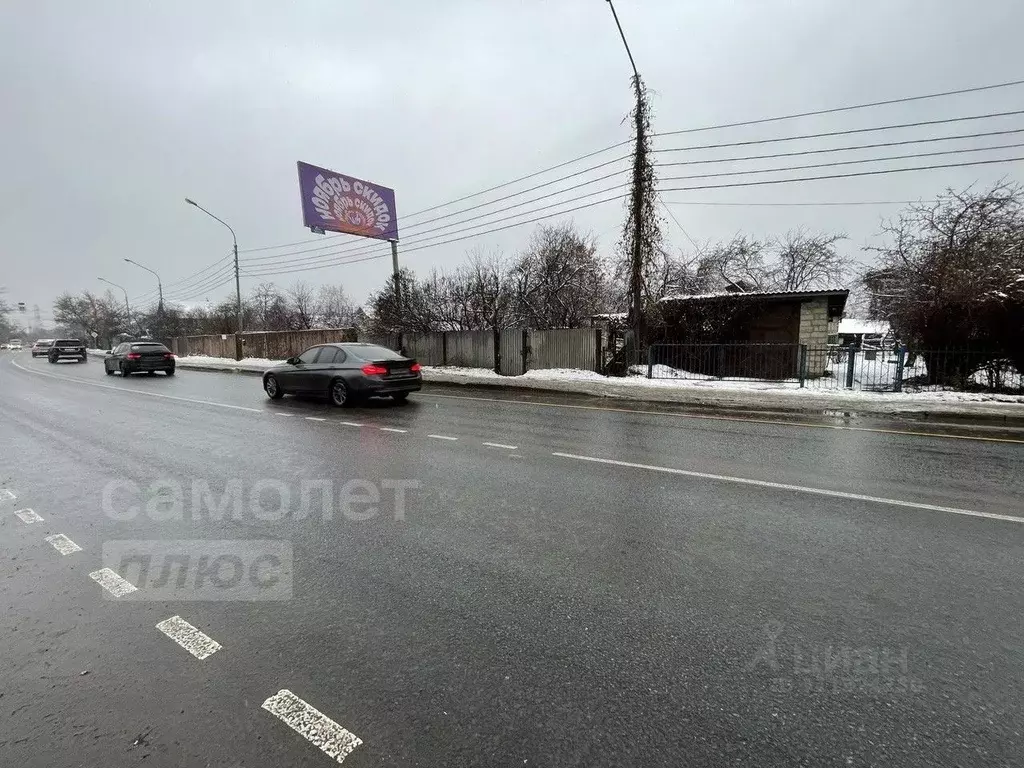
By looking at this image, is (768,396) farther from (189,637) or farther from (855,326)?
(855,326)

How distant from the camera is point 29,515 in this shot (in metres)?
4.40

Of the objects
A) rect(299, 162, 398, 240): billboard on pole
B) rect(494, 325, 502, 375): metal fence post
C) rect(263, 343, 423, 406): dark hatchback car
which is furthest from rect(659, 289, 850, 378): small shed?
rect(299, 162, 398, 240): billboard on pole

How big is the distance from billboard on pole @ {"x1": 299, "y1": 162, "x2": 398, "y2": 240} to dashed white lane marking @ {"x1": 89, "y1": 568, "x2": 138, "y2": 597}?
22.8m

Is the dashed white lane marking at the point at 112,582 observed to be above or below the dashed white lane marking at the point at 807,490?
below

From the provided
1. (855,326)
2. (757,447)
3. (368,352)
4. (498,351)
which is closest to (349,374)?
(368,352)

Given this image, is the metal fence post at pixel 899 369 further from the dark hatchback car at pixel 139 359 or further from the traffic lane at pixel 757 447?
the dark hatchback car at pixel 139 359

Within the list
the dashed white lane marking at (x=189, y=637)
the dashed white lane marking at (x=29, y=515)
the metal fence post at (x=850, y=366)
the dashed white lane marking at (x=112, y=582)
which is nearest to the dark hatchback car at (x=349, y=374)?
the dashed white lane marking at (x=29, y=515)

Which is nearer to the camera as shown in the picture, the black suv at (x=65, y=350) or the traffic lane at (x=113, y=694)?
the traffic lane at (x=113, y=694)

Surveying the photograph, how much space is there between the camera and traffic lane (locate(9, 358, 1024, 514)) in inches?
202

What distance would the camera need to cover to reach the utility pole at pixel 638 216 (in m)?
15.9

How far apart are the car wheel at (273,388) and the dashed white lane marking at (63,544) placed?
8.59 metres

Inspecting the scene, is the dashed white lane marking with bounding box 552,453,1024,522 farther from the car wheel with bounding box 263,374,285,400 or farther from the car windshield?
the car wheel with bounding box 263,374,285,400

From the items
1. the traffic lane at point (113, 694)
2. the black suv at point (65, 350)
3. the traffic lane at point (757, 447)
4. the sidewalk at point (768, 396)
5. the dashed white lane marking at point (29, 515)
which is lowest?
the traffic lane at point (113, 694)

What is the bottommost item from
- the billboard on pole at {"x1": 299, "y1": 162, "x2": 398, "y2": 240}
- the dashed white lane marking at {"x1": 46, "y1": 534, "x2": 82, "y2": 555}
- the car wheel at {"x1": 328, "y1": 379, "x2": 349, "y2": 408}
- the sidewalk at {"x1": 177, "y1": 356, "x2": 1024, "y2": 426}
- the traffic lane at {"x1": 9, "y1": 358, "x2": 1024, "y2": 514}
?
the dashed white lane marking at {"x1": 46, "y1": 534, "x2": 82, "y2": 555}
